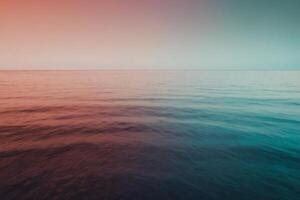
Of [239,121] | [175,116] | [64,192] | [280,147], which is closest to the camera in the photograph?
[64,192]

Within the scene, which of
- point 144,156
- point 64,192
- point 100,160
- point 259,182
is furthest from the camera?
point 144,156

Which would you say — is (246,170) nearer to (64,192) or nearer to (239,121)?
(64,192)

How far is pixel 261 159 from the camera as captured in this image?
22.4 ft

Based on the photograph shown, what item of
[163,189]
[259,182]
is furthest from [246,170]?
[163,189]

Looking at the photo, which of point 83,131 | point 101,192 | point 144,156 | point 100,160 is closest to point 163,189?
point 101,192

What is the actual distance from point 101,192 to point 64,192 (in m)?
0.86

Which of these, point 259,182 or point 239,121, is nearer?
point 259,182

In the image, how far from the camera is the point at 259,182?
5281 mm

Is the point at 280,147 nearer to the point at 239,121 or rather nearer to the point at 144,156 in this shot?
the point at 239,121

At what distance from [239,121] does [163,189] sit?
363 inches

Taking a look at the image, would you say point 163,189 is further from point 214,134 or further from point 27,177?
point 214,134

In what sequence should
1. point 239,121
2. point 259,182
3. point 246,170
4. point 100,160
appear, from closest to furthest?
point 259,182 → point 246,170 → point 100,160 → point 239,121

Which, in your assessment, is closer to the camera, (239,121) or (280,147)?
(280,147)

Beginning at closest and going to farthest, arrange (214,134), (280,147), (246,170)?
(246,170)
(280,147)
(214,134)
